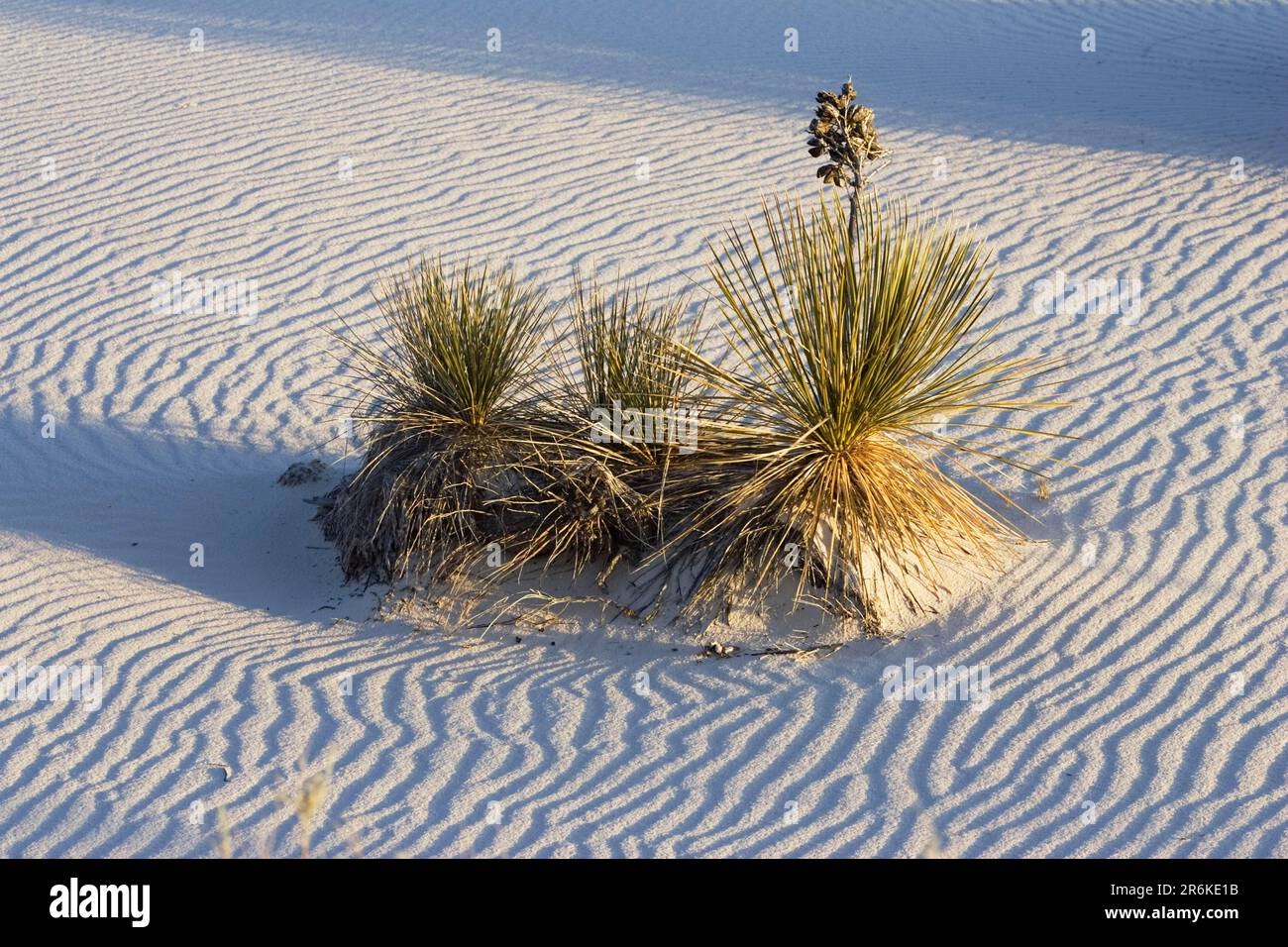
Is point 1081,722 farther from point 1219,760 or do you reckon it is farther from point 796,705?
point 796,705

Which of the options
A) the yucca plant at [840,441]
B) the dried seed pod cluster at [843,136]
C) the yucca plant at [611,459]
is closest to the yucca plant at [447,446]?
the yucca plant at [611,459]

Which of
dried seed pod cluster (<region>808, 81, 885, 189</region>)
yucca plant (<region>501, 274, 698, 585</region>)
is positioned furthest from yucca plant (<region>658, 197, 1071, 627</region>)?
dried seed pod cluster (<region>808, 81, 885, 189</region>)

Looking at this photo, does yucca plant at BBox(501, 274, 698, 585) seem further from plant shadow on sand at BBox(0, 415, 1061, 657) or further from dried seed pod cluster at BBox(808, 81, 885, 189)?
dried seed pod cluster at BBox(808, 81, 885, 189)

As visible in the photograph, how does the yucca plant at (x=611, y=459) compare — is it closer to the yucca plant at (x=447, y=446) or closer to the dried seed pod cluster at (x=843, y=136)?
the yucca plant at (x=447, y=446)

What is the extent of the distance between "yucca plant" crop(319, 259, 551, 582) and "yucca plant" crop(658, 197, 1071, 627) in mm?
757

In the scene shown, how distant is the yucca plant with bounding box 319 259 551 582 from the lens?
5781 millimetres

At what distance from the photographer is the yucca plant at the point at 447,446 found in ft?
19.0

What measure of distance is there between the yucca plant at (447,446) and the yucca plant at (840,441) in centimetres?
76

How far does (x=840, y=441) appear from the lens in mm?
5332

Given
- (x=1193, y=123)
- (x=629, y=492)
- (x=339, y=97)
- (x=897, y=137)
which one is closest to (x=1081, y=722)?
(x=629, y=492)

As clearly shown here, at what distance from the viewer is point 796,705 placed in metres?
4.97
